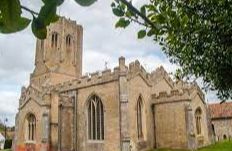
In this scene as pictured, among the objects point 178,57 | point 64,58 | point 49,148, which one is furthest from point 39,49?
point 178,57

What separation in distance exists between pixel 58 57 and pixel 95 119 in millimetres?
23609

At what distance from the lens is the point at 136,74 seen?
31.5 m

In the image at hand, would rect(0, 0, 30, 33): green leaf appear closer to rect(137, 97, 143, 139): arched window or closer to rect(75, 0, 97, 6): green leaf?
rect(75, 0, 97, 6): green leaf

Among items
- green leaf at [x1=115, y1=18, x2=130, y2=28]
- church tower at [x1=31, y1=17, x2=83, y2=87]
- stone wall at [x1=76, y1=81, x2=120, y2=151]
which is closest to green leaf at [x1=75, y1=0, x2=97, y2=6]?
green leaf at [x1=115, y1=18, x2=130, y2=28]

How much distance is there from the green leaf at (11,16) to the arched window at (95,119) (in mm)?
30366

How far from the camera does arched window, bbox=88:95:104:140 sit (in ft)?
103

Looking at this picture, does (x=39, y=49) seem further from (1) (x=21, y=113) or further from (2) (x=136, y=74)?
(2) (x=136, y=74)

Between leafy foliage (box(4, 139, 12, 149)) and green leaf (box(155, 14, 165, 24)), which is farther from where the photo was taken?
leafy foliage (box(4, 139, 12, 149))

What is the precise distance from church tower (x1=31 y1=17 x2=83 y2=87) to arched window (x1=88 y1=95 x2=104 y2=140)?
19090 mm

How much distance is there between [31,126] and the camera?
36969mm

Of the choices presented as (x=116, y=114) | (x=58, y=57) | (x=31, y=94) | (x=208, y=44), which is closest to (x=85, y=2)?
(x=208, y=44)

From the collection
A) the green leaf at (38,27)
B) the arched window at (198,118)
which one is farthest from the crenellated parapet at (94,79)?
the green leaf at (38,27)

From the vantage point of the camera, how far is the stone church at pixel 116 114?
30.0 m

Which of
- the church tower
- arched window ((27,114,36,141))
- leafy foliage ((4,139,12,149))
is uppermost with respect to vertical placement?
the church tower
